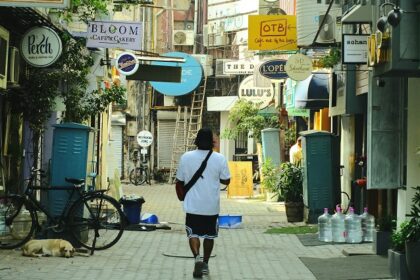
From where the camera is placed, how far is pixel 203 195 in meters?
10.8

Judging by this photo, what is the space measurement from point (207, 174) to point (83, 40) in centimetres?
716

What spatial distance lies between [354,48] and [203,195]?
4.77 meters

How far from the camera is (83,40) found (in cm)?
1706

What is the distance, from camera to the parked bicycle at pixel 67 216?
1271 cm

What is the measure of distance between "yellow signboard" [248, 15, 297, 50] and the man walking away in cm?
1163

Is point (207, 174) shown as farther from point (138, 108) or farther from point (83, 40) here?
point (138, 108)

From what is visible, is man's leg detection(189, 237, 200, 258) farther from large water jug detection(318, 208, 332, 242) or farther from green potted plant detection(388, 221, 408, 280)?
large water jug detection(318, 208, 332, 242)

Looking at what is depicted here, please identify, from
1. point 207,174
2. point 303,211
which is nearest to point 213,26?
point 303,211

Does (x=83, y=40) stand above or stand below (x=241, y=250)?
above

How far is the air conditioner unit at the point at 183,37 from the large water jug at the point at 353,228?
3619 centimetres

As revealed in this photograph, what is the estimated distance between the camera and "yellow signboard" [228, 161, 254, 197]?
30.8 m

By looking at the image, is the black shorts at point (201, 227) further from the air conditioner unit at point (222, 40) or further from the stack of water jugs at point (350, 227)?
the air conditioner unit at point (222, 40)

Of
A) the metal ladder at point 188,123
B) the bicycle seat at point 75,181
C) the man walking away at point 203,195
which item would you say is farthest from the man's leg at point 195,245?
the metal ladder at point 188,123

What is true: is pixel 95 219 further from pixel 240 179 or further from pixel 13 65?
pixel 240 179
